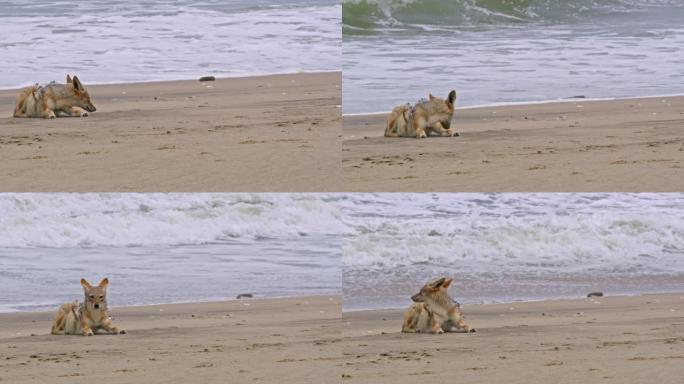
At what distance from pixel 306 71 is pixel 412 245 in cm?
197

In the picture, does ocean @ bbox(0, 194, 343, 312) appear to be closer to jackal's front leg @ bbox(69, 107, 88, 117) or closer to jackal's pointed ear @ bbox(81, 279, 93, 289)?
jackal's pointed ear @ bbox(81, 279, 93, 289)

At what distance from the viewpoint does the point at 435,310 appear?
360 inches

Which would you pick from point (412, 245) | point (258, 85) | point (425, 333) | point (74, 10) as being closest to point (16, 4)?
point (74, 10)

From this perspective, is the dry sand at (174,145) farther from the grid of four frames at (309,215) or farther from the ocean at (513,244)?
the ocean at (513,244)

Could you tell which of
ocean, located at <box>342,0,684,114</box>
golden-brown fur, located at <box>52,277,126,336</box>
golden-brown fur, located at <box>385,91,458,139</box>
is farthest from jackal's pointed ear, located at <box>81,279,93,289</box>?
ocean, located at <box>342,0,684,114</box>

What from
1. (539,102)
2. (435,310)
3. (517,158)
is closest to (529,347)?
(435,310)

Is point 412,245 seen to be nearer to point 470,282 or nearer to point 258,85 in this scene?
point 470,282

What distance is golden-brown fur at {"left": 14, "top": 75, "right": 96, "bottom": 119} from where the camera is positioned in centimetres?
969

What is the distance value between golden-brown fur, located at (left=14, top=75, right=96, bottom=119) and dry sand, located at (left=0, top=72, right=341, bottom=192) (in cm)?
7

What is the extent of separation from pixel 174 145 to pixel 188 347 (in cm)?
148

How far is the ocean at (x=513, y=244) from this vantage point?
32.9ft

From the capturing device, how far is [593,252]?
412 inches

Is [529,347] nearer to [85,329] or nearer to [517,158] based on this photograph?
[517,158]

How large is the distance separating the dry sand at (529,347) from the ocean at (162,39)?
2.68 metres
